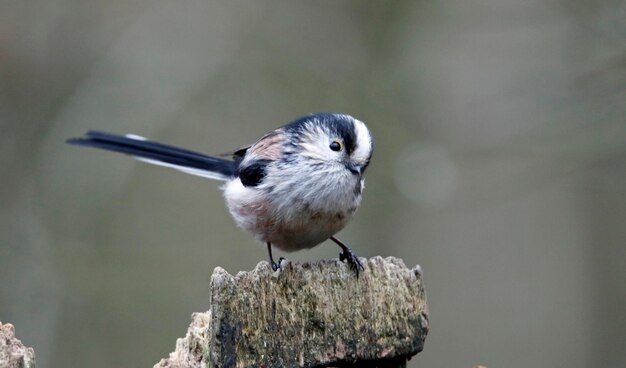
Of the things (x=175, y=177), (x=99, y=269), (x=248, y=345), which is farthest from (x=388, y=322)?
(x=175, y=177)

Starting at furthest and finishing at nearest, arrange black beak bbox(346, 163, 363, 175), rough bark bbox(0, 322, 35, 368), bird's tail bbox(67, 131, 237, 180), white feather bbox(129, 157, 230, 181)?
white feather bbox(129, 157, 230, 181), bird's tail bbox(67, 131, 237, 180), black beak bbox(346, 163, 363, 175), rough bark bbox(0, 322, 35, 368)

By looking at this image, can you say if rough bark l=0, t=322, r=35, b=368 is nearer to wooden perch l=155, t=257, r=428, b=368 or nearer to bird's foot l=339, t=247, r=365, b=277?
wooden perch l=155, t=257, r=428, b=368

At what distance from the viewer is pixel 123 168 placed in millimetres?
7094

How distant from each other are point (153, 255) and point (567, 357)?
447 centimetres

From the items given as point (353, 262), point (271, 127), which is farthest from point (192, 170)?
point (271, 127)

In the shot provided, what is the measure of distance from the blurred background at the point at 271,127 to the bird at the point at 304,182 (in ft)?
8.02

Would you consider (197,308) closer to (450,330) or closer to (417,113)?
(417,113)

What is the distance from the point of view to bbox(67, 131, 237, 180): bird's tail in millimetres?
5016

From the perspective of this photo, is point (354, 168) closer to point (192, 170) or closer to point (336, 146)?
point (336, 146)

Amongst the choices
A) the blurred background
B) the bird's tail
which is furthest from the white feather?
the blurred background

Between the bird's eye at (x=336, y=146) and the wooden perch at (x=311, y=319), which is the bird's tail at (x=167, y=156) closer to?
the bird's eye at (x=336, y=146)

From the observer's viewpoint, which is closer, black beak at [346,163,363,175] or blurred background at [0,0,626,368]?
black beak at [346,163,363,175]

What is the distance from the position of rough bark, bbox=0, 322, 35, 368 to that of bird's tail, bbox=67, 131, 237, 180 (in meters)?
2.38

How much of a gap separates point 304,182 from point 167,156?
4.44 ft
